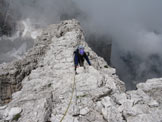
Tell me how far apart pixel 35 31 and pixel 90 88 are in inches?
2308

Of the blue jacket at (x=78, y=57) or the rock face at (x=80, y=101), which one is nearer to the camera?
the rock face at (x=80, y=101)

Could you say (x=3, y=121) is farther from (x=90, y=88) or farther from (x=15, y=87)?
(x=15, y=87)

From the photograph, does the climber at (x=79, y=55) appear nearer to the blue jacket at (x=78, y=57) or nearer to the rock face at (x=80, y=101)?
the blue jacket at (x=78, y=57)

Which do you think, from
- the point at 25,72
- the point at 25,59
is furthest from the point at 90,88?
the point at 25,59

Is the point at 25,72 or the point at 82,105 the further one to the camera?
the point at 25,72

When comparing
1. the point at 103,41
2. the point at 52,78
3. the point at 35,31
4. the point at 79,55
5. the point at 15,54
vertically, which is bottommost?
the point at 52,78

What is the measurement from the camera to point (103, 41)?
6209 cm

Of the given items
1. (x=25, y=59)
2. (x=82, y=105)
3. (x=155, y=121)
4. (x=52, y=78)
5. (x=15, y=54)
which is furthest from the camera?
(x=15, y=54)

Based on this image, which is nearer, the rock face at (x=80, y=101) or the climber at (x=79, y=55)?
the rock face at (x=80, y=101)

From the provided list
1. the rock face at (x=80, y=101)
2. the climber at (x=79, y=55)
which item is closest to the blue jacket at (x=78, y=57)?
the climber at (x=79, y=55)

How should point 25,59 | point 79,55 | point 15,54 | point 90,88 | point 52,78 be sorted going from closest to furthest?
1. point 90,88
2. point 52,78
3. point 79,55
4. point 25,59
5. point 15,54

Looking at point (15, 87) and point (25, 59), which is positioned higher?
point (25, 59)

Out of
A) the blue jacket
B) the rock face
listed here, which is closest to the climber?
the blue jacket

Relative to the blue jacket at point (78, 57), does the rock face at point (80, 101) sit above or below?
below
